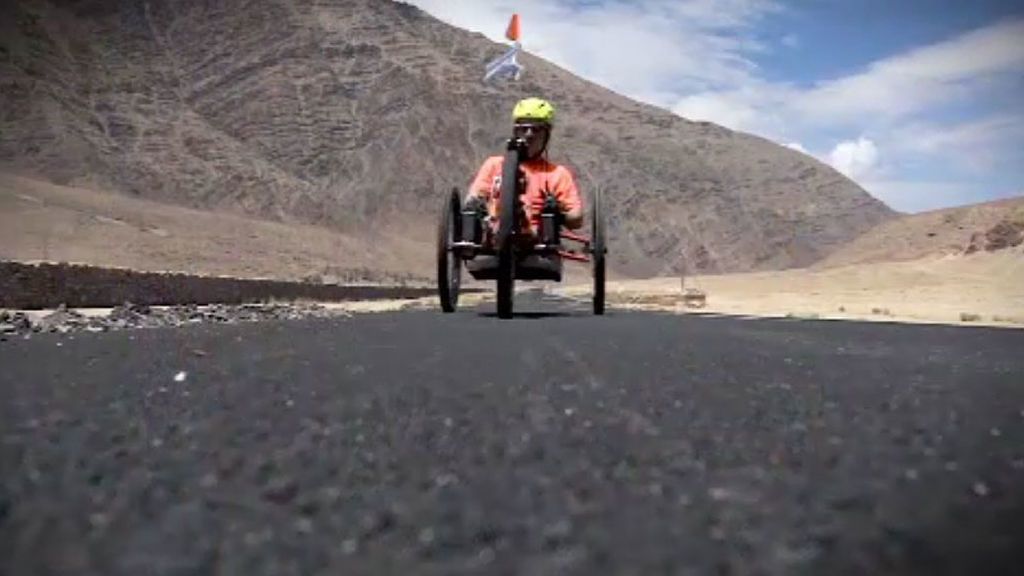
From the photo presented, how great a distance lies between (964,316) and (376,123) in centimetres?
6945

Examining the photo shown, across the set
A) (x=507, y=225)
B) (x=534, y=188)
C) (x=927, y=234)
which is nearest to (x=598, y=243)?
(x=534, y=188)

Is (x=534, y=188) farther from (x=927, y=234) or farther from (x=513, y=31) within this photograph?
(x=927, y=234)

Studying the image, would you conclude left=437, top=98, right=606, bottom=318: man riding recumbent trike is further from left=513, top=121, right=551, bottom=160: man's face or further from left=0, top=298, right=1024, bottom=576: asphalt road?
left=0, top=298, right=1024, bottom=576: asphalt road

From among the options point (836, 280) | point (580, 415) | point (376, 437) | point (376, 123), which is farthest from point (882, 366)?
point (376, 123)

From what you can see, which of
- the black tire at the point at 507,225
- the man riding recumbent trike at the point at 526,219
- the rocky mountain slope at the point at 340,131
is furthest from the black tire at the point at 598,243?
the rocky mountain slope at the point at 340,131

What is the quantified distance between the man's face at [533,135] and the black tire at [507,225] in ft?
5.62

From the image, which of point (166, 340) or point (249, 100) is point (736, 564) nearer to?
point (166, 340)

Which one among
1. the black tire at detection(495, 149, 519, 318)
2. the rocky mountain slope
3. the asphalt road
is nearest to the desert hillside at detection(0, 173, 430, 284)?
the rocky mountain slope

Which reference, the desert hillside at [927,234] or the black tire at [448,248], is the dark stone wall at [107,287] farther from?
the desert hillside at [927,234]

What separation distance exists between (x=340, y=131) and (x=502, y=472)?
82915mm

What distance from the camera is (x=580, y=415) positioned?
2.96 meters

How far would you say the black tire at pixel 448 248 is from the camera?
462 inches

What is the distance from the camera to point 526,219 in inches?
448

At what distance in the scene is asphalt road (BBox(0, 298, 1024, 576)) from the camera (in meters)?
1.45
